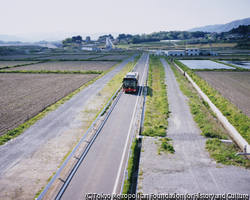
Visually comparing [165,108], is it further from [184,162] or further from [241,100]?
[241,100]

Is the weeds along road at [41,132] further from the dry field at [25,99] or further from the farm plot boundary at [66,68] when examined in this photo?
the farm plot boundary at [66,68]

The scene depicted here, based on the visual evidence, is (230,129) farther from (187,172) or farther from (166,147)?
(187,172)

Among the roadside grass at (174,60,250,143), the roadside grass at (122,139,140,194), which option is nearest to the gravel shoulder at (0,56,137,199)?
the roadside grass at (122,139,140,194)

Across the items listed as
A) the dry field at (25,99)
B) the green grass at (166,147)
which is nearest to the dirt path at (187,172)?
the green grass at (166,147)

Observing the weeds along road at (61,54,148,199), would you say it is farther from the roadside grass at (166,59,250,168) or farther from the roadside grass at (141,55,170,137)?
the roadside grass at (166,59,250,168)

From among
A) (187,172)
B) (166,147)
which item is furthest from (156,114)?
(187,172)
